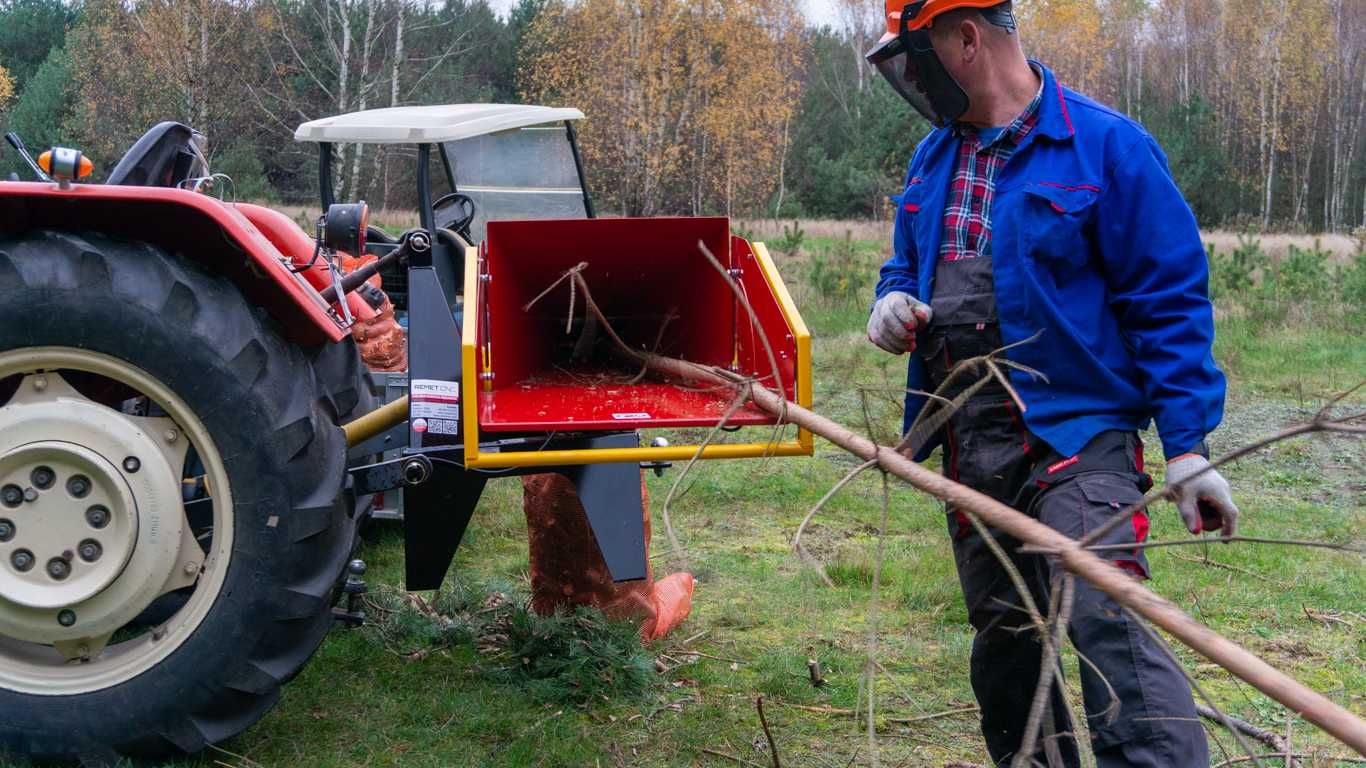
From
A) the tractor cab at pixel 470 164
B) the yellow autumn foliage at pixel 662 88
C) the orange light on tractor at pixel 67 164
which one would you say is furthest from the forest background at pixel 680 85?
the orange light on tractor at pixel 67 164

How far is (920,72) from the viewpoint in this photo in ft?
8.64

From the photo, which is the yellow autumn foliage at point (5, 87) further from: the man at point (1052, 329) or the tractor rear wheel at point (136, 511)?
the man at point (1052, 329)

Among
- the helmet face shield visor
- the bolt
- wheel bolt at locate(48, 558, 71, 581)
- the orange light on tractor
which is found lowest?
wheel bolt at locate(48, 558, 71, 581)

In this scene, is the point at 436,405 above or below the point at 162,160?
below

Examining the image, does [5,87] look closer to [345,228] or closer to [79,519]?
[345,228]

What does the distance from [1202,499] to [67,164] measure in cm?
251

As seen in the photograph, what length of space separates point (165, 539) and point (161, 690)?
0.33 metres

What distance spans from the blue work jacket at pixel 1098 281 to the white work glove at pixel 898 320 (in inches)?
7.1

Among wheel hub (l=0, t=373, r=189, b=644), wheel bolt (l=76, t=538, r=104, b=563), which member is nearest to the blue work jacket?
wheel hub (l=0, t=373, r=189, b=644)

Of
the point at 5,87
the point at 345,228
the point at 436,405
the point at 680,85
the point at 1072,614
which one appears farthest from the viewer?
the point at 5,87

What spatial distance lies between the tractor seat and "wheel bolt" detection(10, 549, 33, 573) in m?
1.29

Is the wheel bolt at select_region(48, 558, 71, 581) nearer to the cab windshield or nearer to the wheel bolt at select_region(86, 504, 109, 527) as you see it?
the wheel bolt at select_region(86, 504, 109, 527)

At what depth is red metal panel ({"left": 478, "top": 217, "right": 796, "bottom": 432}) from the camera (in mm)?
3143

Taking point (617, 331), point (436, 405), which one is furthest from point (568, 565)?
point (436, 405)
